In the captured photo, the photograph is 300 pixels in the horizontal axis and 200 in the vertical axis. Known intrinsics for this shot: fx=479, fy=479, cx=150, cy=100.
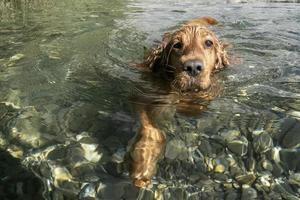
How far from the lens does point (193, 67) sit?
4.41 metres

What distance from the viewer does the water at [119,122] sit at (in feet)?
11.2

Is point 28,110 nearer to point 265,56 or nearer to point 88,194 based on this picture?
point 88,194

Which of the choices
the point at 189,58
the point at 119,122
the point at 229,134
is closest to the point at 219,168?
the point at 229,134

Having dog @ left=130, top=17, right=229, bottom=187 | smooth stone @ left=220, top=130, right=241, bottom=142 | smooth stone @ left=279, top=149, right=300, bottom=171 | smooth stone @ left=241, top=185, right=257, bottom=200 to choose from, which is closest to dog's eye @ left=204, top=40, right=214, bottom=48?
dog @ left=130, top=17, right=229, bottom=187

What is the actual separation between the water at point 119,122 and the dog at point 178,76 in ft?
0.34

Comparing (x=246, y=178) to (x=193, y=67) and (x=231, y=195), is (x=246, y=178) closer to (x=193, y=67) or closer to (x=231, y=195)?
(x=231, y=195)

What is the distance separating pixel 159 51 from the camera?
5.36 m

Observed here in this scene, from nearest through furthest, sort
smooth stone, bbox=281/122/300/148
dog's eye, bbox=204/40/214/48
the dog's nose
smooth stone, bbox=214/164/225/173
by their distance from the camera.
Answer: smooth stone, bbox=214/164/225/173
smooth stone, bbox=281/122/300/148
the dog's nose
dog's eye, bbox=204/40/214/48

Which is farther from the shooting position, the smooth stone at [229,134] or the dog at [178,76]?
the smooth stone at [229,134]

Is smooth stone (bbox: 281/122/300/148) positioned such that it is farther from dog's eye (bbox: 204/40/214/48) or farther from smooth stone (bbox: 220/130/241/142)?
dog's eye (bbox: 204/40/214/48)

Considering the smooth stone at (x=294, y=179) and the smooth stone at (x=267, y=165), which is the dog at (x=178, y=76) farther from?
the smooth stone at (x=294, y=179)

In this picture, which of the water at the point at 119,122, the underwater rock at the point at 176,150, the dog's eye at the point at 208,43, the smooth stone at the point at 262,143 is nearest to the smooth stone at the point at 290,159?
the water at the point at 119,122

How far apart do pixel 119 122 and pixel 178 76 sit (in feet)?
2.61

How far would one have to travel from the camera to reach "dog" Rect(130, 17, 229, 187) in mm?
3434
